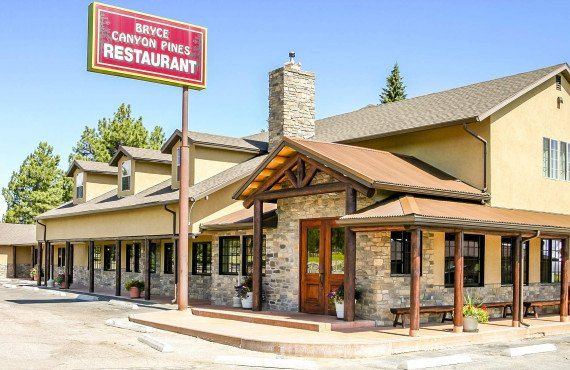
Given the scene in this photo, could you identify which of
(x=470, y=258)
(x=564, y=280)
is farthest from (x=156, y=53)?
(x=564, y=280)

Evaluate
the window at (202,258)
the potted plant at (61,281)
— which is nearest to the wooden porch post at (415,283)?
the window at (202,258)

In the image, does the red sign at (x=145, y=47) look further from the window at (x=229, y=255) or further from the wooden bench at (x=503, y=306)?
the wooden bench at (x=503, y=306)

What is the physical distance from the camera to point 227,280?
2352cm

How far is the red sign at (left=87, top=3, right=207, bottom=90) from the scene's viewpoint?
19734 mm

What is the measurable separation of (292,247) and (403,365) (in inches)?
307

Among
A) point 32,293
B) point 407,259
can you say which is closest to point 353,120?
point 407,259

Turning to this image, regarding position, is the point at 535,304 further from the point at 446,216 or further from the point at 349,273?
the point at 349,273

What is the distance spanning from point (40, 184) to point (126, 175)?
34281 millimetres

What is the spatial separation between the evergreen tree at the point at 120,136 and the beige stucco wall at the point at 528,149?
3993 centimetres

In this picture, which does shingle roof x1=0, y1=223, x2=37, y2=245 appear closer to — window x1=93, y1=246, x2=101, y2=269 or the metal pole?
window x1=93, y1=246, x2=101, y2=269

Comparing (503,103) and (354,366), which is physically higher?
(503,103)

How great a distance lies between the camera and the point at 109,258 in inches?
1367

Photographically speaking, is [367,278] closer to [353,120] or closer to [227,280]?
[227,280]

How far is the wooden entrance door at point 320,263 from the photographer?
18.3m
